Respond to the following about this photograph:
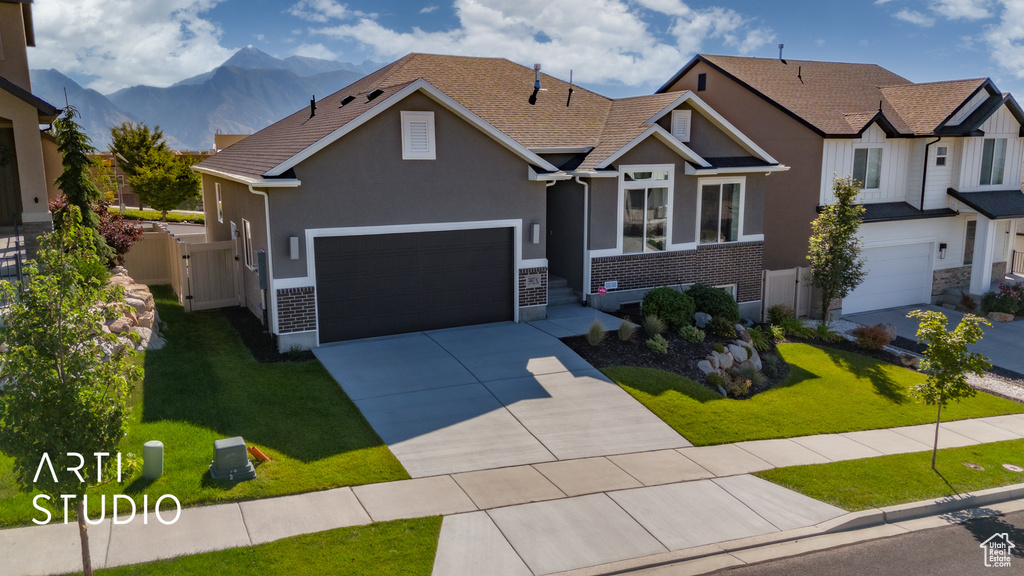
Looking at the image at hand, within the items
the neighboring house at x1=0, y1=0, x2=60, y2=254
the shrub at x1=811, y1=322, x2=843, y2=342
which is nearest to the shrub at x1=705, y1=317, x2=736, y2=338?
the shrub at x1=811, y1=322, x2=843, y2=342

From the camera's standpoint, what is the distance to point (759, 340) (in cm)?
1788

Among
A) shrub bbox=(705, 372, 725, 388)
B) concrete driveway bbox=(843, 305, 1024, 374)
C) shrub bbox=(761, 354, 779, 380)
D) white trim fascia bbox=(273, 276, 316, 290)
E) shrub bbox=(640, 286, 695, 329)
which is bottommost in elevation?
concrete driveway bbox=(843, 305, 1024, 374)

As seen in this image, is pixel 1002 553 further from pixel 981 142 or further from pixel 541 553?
pixel 981 142

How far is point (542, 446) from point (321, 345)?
19.7ft

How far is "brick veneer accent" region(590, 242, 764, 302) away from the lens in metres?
19.0

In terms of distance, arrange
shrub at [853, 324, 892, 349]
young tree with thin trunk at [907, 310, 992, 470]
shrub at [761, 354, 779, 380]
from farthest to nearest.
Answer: shrub at [853, 324, 892, 349], shrub at [761, 354, 779, 380], young tree with thin trunk at [907, 310, 992, 470]

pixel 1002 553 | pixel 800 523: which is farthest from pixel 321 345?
pixel 1002 553

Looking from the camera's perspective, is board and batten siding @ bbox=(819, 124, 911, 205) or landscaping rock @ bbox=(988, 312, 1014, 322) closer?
board and batten siding @ bbox=(819, 124, 911, 205)

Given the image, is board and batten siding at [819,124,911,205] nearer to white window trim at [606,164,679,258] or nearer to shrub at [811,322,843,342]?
shrub at [811,322,843,342]

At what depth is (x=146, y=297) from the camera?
51.8 ft

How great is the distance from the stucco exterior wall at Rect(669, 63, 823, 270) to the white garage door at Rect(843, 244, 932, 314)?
2.44m

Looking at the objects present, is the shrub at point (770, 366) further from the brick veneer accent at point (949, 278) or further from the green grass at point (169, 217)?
the green grass at point (169, 217)

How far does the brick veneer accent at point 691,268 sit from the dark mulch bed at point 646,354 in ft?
8.85

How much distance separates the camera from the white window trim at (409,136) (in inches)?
597
